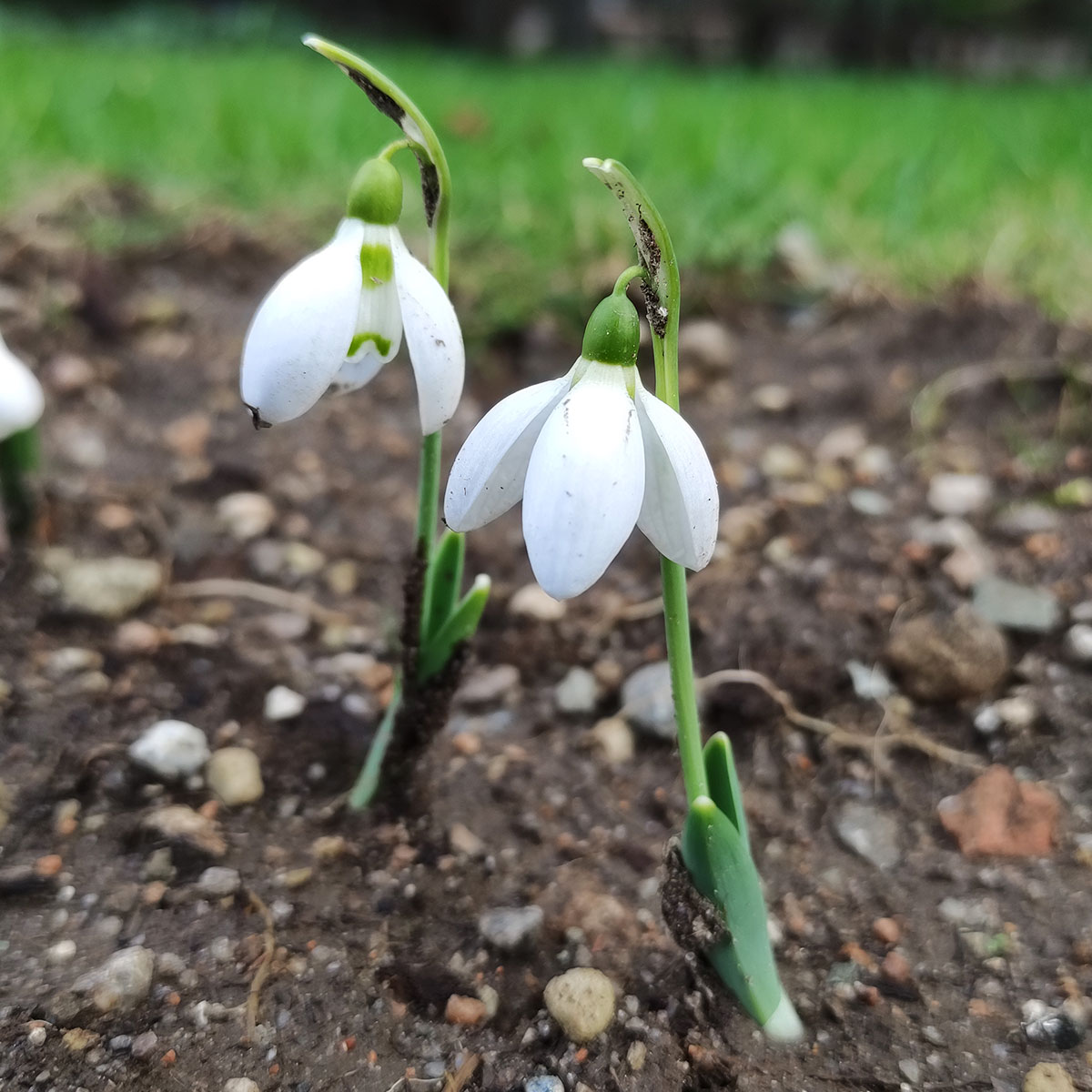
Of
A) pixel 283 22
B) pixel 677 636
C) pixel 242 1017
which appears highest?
pixel 283 22

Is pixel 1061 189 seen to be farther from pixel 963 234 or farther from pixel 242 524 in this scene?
pixel 242 524

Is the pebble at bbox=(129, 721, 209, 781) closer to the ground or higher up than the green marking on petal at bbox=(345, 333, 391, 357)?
closer to the ground

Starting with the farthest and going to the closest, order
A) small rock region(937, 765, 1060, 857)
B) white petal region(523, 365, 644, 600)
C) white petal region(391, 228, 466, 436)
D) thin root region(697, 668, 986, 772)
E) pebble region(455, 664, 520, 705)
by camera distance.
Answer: pebble region(455, 664, 520, 705) < thin root region(697, 668, 986, 772) < small rock region(937, 765, 1060, 857) < white petal region(391, 228, 466, 436) < white petal region(523, 365, 644, 600)

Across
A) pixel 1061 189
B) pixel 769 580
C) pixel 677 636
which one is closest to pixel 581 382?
pixel 677 636

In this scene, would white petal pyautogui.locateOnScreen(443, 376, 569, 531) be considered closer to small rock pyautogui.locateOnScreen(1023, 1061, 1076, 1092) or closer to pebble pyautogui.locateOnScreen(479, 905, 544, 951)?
pebble pyautogui.locateOnScreen(479, 905, 544, 951)

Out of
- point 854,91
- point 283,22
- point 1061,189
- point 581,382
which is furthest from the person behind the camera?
point 283,22

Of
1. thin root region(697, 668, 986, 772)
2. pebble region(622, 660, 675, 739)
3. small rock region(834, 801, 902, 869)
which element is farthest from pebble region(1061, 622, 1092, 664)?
pebble region(622, 660, 675, 739)
